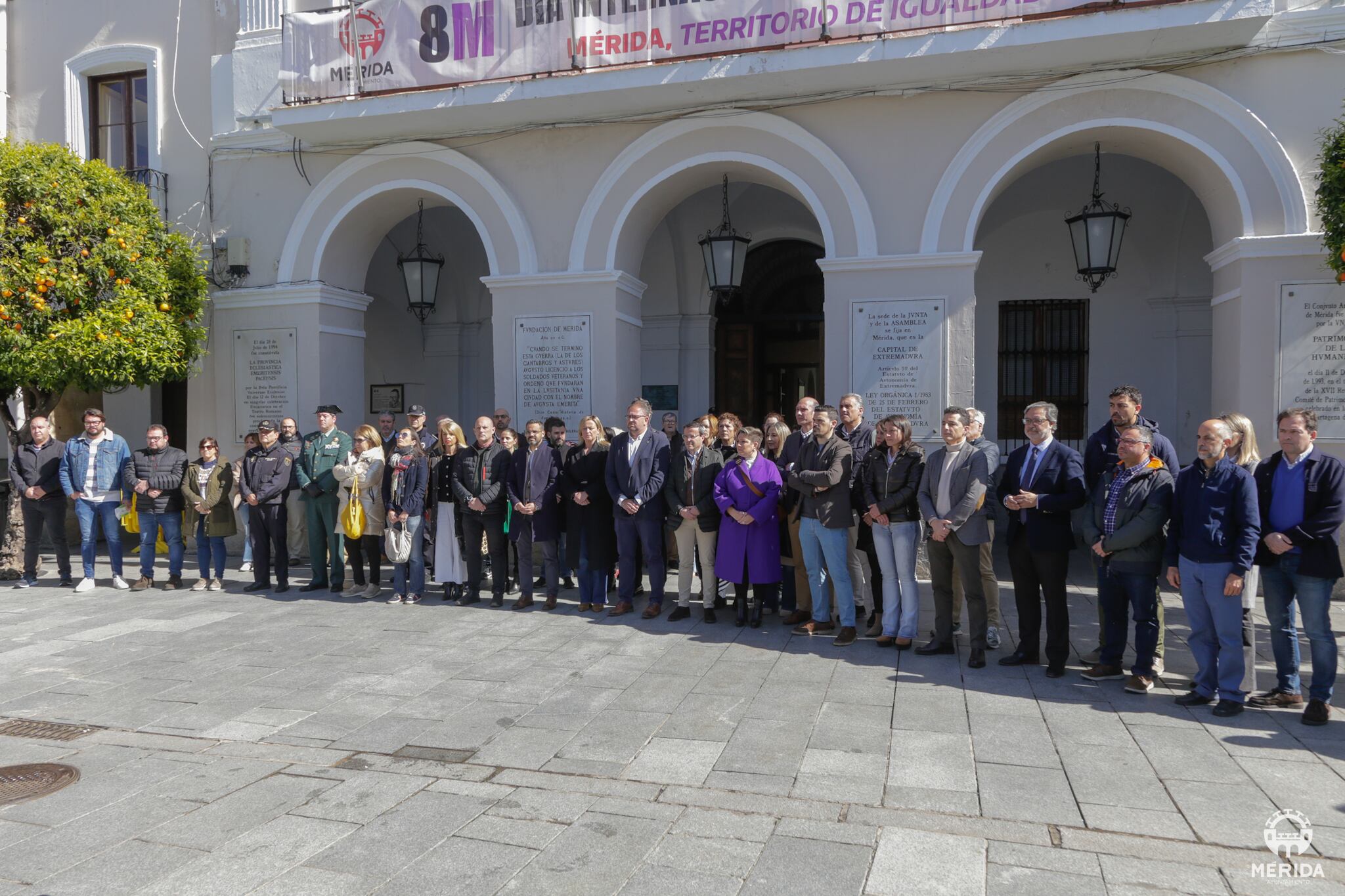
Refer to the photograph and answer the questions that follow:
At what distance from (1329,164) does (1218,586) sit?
3933mm

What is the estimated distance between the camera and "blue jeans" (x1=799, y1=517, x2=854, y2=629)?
6.51 metres

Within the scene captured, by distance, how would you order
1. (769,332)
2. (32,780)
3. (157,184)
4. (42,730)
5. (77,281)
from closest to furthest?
(32,780)
(42,730)
(77,281)
(157,184)
(769,332)

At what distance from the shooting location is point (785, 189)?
9.50m

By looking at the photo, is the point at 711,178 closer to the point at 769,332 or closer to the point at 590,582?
the point at 769,332

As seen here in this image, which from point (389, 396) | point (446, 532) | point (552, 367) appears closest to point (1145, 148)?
point (552, 367)

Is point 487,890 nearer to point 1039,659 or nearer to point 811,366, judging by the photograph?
point 1039,659

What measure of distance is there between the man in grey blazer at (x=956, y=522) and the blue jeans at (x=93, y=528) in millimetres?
7882

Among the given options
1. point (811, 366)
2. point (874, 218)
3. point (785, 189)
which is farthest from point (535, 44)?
point (811, 366)

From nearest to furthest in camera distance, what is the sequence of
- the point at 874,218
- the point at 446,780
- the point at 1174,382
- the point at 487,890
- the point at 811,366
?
the point at 487,890 < the point at 446,780 < the point at 874,218 < the point at 1174,382 < the point at 811,366

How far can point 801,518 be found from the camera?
22.2 feet

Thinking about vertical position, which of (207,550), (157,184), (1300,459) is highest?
(157,184)

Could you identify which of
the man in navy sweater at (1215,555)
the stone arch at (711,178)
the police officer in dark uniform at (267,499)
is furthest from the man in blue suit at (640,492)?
the man in navy sweater at (1215,555)

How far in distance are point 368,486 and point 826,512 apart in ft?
14.1

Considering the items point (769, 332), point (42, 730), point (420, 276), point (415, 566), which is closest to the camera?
point (42, 730)
